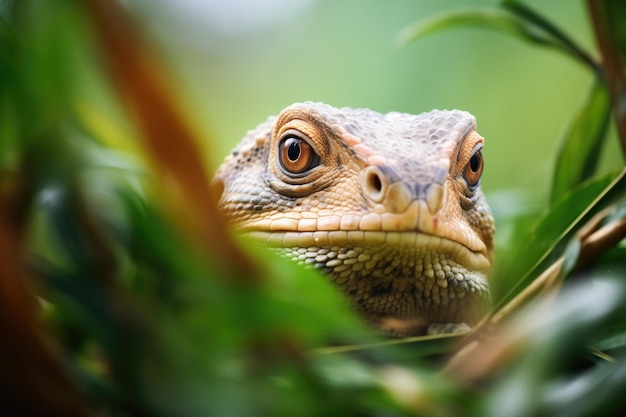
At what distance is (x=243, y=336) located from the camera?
65cm

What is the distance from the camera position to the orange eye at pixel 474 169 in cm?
139

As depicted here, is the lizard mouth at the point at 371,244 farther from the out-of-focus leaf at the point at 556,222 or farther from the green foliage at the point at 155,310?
the green foliage at the point at 155,310

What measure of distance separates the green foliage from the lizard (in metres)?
0.43

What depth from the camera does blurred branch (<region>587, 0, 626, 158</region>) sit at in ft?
4.08

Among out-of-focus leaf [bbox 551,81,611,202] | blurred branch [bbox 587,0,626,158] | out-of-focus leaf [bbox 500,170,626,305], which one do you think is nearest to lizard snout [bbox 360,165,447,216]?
out-of-focus leaf [bbox 500,170,626,305]

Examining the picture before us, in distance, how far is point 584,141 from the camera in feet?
5.17

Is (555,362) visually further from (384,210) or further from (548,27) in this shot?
(548,27)

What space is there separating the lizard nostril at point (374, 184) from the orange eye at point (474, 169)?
263 millimetres

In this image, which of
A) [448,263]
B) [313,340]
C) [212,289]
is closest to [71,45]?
[212,289]

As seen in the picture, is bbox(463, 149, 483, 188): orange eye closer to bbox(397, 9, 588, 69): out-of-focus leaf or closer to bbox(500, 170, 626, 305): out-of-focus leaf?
bbox(500, 170, 626, 305): out-of-focus leaf

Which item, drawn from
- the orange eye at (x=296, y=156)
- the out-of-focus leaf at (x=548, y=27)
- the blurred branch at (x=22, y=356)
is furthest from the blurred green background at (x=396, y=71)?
the blurred branch at (x=22, y=356)

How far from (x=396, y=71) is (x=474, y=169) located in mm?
1320

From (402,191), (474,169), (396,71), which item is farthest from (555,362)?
(396,71)

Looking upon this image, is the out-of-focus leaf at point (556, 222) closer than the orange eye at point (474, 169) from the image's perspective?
Yes
